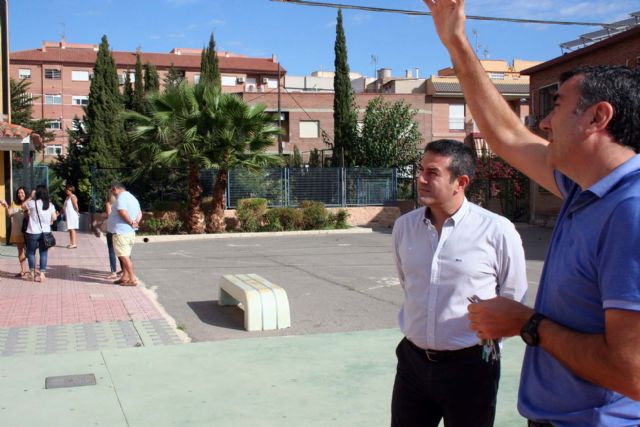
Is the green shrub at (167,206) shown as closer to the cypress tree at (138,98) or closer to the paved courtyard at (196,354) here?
the paved courtyard at (196,354)

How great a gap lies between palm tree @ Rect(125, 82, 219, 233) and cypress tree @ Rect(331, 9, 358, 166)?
447 inches

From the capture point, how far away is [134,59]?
2522 inches

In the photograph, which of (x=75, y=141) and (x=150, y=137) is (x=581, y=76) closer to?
(x=150, y=137)

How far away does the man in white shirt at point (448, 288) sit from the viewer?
113 inches

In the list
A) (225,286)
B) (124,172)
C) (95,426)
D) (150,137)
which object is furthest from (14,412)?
(124,172)

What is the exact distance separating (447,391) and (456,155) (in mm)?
1167

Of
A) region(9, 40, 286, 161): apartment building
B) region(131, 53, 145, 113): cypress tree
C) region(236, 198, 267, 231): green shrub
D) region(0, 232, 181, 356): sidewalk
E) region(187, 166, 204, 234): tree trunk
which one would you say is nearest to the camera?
region(0, 232, 181, 356): sidewalk

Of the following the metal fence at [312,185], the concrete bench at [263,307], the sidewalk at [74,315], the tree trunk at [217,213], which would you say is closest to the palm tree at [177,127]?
the tree trunk at [217,213]

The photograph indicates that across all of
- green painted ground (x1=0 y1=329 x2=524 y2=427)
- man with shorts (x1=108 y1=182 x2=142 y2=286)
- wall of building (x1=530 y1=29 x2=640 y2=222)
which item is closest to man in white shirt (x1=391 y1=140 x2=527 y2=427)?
green painted ground (x1=0 y1=329 x2=524 y2=427)

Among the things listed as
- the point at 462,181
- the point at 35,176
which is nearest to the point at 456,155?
the point at 462,181

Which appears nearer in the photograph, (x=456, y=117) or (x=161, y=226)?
(x=161, y=226)

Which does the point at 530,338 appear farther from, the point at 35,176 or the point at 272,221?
the point at 35,176

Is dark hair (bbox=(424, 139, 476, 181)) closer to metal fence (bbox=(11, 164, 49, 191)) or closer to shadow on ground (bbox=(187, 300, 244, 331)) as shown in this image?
shadow on ground (bbox=(187, 300, 244, 331))

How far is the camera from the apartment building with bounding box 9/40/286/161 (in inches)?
2368
